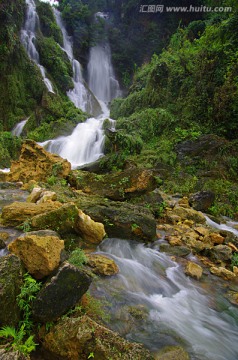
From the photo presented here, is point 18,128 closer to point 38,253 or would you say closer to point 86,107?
point 86,107

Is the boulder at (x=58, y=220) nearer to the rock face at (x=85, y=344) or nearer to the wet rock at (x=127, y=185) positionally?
the rock face at (x=85, y=344)

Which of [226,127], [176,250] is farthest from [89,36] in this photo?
[176,250]

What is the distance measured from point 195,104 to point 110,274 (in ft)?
38.4

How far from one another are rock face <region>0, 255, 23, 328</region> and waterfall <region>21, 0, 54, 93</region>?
1947cm

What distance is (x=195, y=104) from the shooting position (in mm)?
13461

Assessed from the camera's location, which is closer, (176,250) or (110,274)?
(110,274)

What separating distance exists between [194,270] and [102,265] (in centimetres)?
175

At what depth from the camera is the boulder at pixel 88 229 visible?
4.51 meters

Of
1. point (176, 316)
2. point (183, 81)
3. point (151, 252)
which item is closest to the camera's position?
point (176, 316)


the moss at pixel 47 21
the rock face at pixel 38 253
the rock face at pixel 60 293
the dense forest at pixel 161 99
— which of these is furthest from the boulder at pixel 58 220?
the moss at pixel 47 21

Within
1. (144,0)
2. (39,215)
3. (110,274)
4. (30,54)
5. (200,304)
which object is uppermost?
(144,0)

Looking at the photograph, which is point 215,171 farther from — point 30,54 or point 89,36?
point 89,36

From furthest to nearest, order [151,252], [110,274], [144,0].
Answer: [144,0], [151,252], [110,274]

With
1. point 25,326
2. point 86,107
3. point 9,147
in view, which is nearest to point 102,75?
point 86,107
